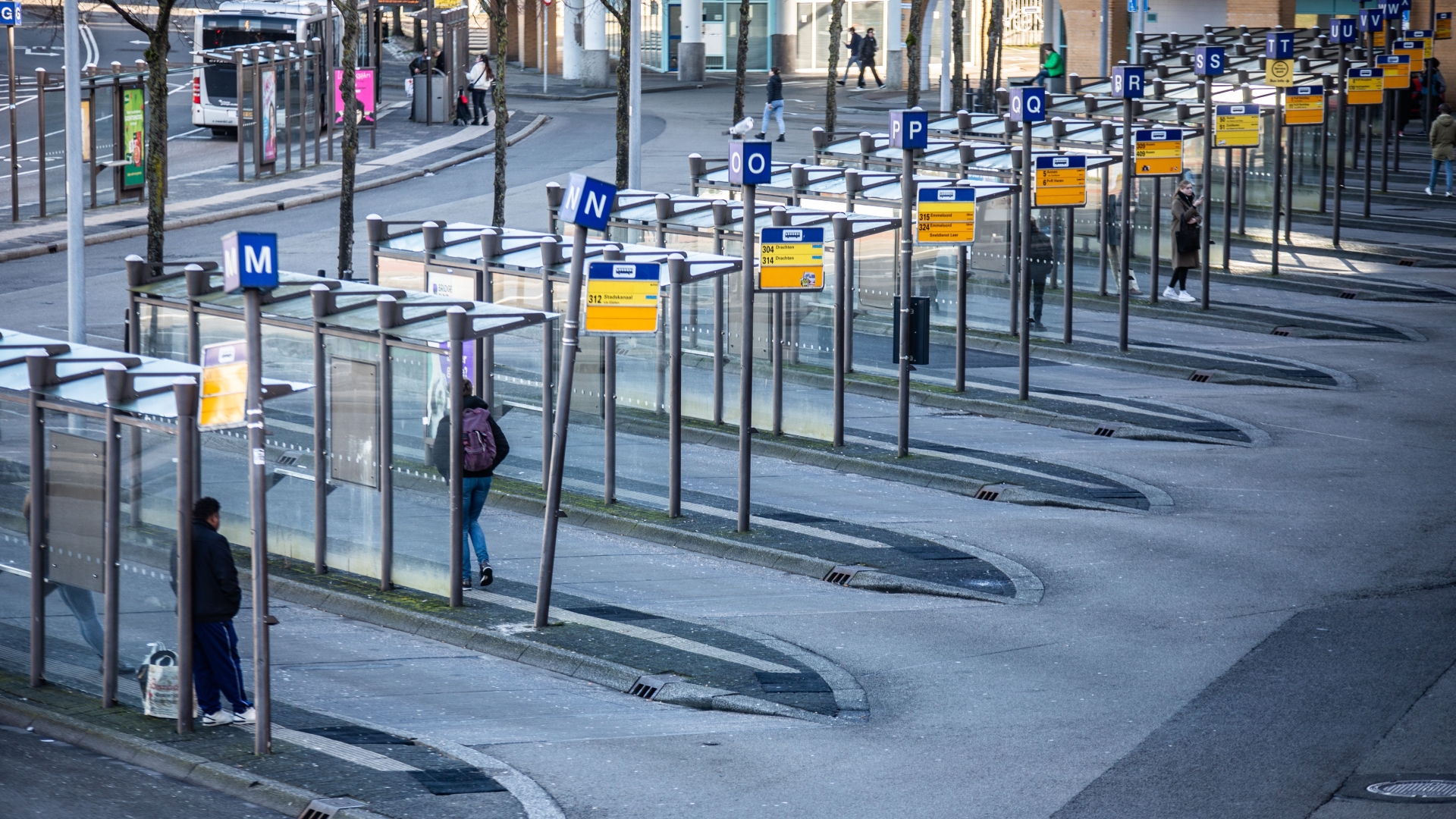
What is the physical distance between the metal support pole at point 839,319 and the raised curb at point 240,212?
1227cm

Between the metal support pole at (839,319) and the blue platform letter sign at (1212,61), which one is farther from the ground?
the blue platform letter sign at (1212,61)

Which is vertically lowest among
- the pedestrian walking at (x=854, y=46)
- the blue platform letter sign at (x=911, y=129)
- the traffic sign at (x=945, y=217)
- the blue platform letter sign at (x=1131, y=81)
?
the traffic sign at (x=945, y=217)

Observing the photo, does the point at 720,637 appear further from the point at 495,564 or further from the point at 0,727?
the point at 0,727

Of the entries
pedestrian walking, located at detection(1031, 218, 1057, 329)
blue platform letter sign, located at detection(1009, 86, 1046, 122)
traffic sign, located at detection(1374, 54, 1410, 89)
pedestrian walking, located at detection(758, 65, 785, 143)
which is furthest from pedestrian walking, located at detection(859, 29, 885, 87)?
blue platform letter sign, located at detection(1009, 86, 1046, 122)

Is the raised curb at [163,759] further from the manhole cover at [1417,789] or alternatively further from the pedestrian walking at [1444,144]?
the pedestrian walking at [1444,144]

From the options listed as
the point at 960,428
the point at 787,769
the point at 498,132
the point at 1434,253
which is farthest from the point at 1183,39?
the point at 787,769

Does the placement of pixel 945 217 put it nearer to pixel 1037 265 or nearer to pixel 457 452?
pixel 457 452

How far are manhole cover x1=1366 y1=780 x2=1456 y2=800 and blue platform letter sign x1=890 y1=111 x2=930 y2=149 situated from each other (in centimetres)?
878

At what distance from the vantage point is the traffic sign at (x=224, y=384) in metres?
10.1

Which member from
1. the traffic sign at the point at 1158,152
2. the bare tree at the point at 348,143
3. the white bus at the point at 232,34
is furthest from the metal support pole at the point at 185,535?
the white bus at the point at 232,34

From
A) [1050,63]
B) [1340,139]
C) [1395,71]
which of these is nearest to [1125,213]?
[1340,139]

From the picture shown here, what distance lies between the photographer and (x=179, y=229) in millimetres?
29938

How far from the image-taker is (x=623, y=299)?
42.2ft

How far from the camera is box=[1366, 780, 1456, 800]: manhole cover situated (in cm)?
953
